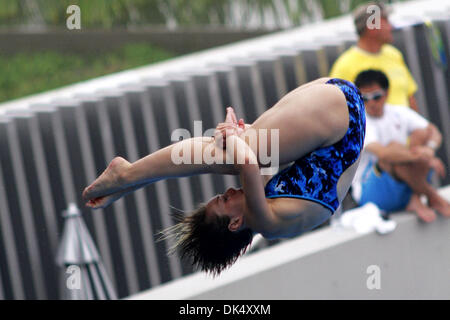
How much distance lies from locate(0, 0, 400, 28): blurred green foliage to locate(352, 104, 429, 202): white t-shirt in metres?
4.04

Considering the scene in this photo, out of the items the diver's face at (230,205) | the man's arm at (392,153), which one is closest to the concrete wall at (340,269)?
the man's arm at (392,153)

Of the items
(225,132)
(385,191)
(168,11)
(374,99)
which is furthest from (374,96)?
(168,11)

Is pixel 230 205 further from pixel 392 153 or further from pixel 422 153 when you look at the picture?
pixel 422 153

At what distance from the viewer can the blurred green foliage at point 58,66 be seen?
29.8 ft

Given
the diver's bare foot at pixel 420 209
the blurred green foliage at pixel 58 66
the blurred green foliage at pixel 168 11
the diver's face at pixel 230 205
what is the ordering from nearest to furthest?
the diver's face at pixel 230 205 → the diver's bare foot at pixel 420 209 → the blurred green foliage at pixel 58 66 → the blurred green foliage at pixel 168 11

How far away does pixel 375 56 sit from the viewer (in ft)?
18.5

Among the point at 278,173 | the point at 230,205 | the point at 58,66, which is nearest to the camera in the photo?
the point at 230,205

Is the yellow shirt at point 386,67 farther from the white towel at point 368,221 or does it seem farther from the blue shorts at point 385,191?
the white towel at point 368,221

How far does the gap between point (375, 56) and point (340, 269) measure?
1340 millimetres

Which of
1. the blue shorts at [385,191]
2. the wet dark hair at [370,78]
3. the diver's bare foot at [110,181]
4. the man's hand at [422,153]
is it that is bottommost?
the blue shorts at [385,191]

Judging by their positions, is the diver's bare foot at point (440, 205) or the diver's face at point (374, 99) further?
the diver's bare foot at point (440, 205)

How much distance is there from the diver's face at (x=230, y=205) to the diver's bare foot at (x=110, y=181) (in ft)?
1.35

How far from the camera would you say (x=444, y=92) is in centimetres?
639

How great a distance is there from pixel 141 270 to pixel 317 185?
259cm
